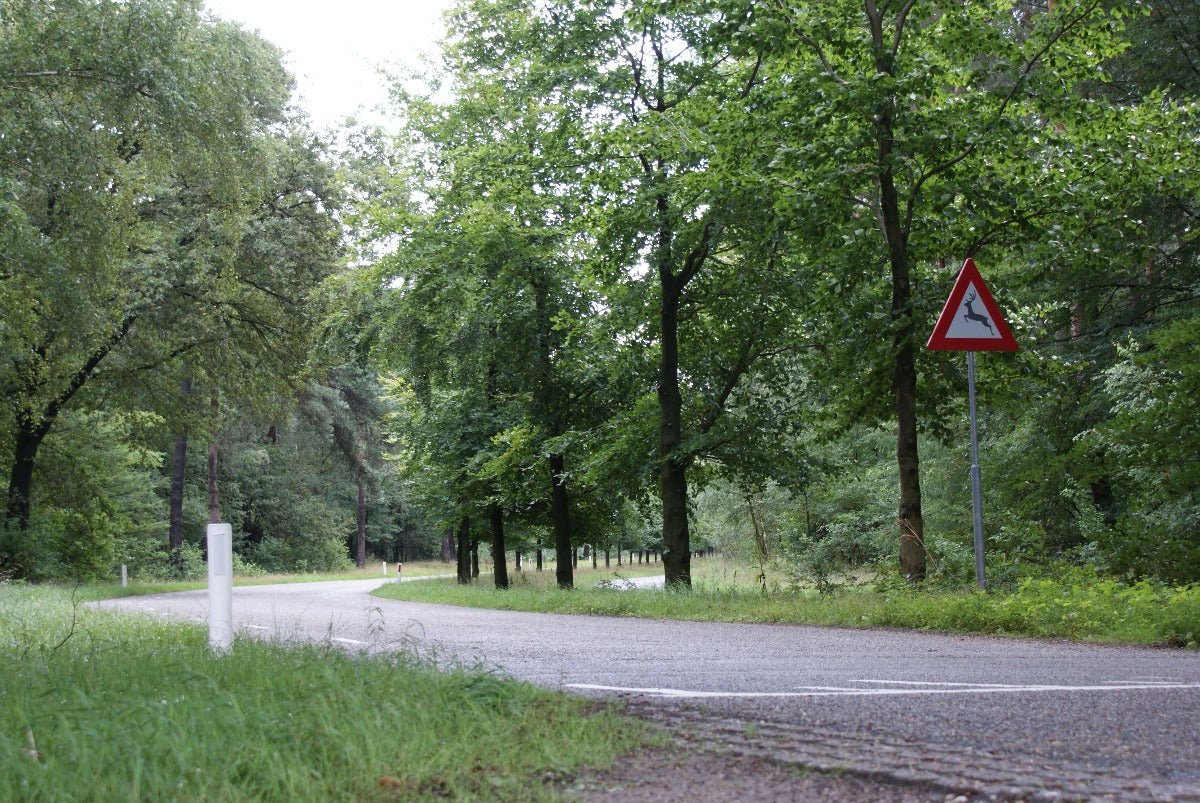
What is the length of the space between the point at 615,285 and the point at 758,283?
244 centimetres

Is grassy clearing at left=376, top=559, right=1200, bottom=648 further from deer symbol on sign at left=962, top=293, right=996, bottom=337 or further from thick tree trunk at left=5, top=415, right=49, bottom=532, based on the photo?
thick tree trunk at left=5, top=415, right=49, bottom=532

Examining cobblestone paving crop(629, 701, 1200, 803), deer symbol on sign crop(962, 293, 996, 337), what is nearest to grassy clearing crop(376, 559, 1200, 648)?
deer symbol on sign crop(962, 293, 996, 337)

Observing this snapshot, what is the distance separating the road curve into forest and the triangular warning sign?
2943mm

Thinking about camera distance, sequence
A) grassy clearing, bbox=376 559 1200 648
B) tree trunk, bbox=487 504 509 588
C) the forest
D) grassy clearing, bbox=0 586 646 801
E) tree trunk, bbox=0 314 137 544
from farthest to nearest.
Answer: tree trunk, bbox=487 504 509 588 < tree trunk, bbox=0 314 137 544 < the forest < grassy clearing, bbox=376 559 1200 648 < grassy clearing, bbox=0 586 646 801

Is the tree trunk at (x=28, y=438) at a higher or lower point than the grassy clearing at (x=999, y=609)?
higher

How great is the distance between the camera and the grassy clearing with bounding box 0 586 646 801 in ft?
12.3

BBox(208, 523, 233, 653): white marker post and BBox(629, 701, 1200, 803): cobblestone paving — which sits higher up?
BBox(208, 523, 233, 653): white marker post

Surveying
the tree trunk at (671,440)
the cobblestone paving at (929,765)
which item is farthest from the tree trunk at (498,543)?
the cobblestone paving at (929,765)

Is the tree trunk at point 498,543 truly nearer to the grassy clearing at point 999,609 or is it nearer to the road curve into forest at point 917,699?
the grassy clearing at point 999,609

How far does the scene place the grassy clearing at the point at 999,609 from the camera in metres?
8.42

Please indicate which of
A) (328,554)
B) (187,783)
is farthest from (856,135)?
(328,554)

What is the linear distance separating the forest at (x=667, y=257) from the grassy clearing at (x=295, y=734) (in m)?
8.07

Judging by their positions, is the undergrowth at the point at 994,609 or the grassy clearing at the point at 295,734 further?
the undergrowth at the point at 994,609

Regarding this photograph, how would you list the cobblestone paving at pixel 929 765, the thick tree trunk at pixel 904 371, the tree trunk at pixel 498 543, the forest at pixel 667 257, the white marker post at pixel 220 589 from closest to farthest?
the cobblestone paving at pixel 929 765 → the white marker post at pixel 220 589 → the forest at pixel 667 257 → the thick tree trunk at pixel 904 371 → the tree trunk at pixel 498 543
